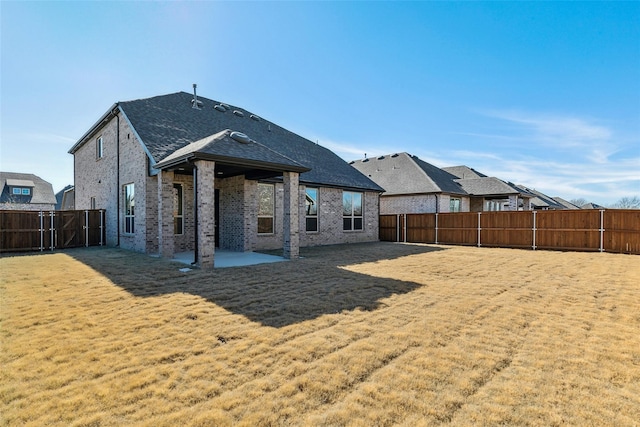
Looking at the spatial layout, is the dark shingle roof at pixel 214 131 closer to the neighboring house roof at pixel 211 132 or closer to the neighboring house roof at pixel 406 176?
the neighboring house roof at pixel 211 132

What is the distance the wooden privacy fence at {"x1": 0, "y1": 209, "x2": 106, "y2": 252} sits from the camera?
1264 centimetres

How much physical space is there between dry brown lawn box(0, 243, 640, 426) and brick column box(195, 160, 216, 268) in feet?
4.88

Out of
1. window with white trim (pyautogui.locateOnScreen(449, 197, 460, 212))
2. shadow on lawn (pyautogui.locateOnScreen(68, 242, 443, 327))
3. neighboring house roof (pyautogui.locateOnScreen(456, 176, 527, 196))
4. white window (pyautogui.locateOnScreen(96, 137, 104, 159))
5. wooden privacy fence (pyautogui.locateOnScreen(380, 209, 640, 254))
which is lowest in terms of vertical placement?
shadow on lawn (pyautogui.locateOnScreen(68, 242, 443, 327))

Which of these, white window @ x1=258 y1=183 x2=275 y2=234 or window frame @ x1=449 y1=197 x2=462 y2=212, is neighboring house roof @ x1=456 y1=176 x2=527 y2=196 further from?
white window @ x1=258 y1=183 x2=275 y2=234

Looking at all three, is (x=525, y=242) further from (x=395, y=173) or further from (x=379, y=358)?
(x=379, y=358)

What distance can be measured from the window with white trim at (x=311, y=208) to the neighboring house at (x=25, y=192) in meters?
37.7

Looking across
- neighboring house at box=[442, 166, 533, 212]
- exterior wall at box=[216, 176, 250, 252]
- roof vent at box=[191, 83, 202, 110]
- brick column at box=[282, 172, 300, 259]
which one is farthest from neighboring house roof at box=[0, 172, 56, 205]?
neighboring house at box=[442, 166, 533, 212]

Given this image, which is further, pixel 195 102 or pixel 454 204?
pixel 454 204

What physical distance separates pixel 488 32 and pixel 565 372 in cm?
1303

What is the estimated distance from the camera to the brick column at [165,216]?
10.1m

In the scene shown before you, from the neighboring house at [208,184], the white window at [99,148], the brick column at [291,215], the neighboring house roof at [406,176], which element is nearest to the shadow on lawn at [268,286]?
the brick column at [291,215]

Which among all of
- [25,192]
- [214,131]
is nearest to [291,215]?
[214,131]

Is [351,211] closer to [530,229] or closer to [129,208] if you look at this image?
[530,229]

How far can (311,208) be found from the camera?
15.3 m
